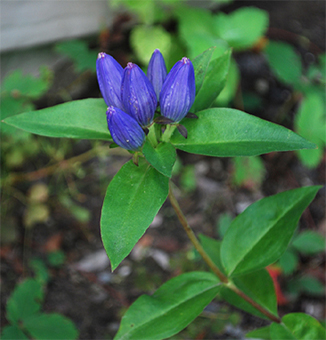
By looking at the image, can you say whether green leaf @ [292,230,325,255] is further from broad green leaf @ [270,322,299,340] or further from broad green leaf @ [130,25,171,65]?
broad green leaf @ [130,25,171,65]

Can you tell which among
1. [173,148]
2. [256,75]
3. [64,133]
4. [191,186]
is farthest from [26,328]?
[256,75]

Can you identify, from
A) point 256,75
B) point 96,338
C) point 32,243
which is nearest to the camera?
point 96,338

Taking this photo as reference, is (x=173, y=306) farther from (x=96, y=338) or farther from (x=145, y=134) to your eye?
(x=96, y=338)

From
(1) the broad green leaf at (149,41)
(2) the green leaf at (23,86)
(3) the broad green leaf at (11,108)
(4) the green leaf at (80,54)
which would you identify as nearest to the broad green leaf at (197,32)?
(1) the broad green leaf at (149,41)

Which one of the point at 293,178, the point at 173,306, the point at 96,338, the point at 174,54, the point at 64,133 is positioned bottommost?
the point at 96,338

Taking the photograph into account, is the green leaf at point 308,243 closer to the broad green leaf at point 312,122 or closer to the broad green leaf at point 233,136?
the broad green leaf at point 312,122

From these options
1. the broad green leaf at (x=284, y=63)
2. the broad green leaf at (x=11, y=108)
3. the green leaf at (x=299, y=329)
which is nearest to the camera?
the green leaf at (x=299, y=329)

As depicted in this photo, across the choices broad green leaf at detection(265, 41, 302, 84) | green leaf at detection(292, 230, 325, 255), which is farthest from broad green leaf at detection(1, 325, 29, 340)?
broad green leaf at detection(265, 41, 302, 84)

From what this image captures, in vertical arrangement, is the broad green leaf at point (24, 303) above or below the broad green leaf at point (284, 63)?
below
